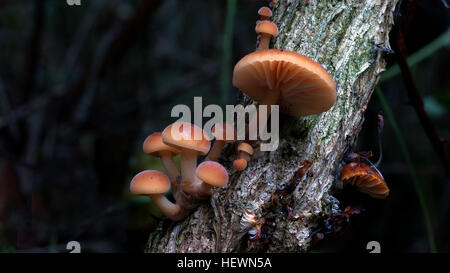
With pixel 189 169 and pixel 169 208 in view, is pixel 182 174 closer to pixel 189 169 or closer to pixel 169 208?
pixel 189 169

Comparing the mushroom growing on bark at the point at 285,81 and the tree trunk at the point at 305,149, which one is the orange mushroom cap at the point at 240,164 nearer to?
the tree trunk at the point at 305,149

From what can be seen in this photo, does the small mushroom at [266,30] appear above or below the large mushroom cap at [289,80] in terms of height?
above

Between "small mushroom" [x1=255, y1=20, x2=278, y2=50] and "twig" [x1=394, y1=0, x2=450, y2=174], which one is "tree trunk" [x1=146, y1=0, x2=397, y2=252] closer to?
"small mushroom" [x1=255, y1=20, x2=278, y2=50]

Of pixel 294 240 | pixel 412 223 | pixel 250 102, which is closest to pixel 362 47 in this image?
pixel 250 102

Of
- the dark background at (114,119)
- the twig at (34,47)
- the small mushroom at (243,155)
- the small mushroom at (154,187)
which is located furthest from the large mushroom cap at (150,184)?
the twig at (34,47)
